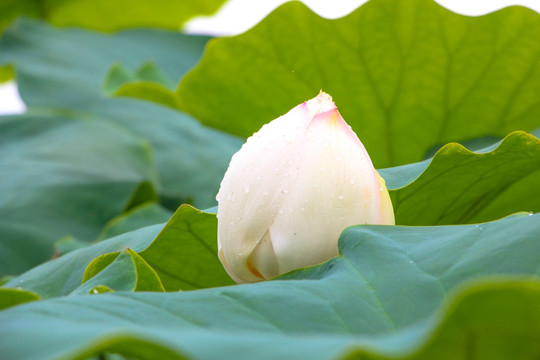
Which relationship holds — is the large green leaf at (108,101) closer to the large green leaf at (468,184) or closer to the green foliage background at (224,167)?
the green foliage background at (224,167)

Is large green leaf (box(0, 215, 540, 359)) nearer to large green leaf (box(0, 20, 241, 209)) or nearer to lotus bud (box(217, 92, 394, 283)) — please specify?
lotus bud (box(217, 92, 394, 283))

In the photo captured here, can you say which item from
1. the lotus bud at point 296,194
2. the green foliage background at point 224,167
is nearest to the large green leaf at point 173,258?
the green foliage background at point 224,167

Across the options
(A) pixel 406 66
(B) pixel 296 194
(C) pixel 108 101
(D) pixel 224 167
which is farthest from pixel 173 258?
(C) pixel 108 101

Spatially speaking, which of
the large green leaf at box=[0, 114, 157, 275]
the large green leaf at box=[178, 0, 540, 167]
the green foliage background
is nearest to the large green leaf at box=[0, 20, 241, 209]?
the green foliage background

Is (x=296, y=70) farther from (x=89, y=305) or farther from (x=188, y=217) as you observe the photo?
(x=89, y=305)

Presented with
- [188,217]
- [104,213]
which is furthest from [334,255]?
[104,213]

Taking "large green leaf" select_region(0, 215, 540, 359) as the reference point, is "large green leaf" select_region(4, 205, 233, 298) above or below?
below

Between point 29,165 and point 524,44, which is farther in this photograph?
point 29,165
